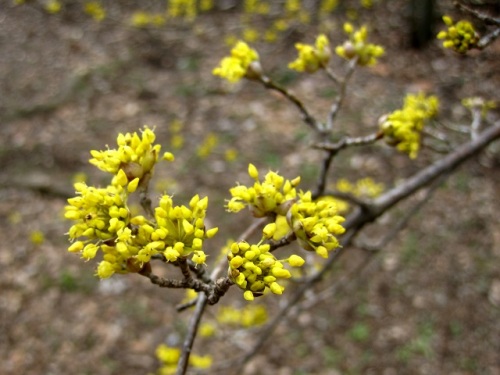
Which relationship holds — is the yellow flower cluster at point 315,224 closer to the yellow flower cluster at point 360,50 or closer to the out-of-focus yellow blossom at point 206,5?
the yellow flower cluster at point 360,50

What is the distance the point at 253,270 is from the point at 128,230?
12.5 inches

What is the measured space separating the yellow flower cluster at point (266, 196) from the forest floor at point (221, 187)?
1.58 meters

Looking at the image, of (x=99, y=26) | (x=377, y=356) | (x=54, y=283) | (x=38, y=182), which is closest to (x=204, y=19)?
(x=99, y=26)

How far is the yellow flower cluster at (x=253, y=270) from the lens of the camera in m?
1.14

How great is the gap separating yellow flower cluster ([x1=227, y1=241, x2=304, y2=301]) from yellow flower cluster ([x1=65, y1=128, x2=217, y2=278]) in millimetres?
94

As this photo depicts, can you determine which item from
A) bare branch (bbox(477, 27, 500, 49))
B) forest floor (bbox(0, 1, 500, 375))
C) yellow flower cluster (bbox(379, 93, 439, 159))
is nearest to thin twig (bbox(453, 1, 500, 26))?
bare branch (bbox(477, 27, 500, 49))

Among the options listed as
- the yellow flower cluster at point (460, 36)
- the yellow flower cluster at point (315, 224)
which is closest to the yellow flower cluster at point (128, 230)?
the yellow flower cluster at point (315, 224)

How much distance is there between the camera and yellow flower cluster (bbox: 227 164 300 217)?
4.50 ft

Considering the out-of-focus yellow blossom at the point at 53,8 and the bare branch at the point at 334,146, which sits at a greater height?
the bare branch at the point at 334,146

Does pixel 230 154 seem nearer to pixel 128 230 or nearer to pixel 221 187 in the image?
pixel 221 187

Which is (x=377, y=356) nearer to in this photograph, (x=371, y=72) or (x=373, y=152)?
(x=373, y=152)

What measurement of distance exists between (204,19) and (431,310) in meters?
5.77

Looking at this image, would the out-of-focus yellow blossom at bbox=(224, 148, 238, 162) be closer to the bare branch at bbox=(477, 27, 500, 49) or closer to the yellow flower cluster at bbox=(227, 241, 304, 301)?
the bare branch at bbox=(477, 27, 500, 49)

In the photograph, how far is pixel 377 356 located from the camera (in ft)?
13.9
